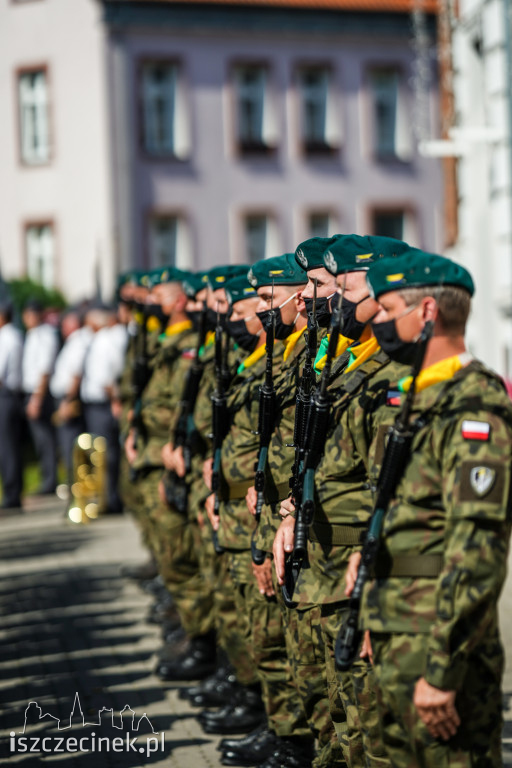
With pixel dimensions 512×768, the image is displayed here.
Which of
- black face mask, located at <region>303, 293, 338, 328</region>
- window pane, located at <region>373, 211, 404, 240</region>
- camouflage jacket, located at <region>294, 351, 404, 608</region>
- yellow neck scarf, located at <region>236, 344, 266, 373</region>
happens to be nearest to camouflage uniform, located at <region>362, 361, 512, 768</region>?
camouflage jacket, located at <region>294, 351, 404, 608</region>

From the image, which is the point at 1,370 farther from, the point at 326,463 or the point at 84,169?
the point at 84,169

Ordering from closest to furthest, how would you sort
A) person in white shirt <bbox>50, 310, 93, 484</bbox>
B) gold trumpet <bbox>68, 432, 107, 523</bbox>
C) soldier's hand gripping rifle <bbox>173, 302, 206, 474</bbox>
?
soldier's hand gripping rifle <bbox>173, 302, 206, 474</bbox> → gold trumpet <bbox>68, 432, 107, 523</bbox> → person in white shirt <bbox>50, 310, 93, 484</bbox>

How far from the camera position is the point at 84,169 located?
28188 millimetres

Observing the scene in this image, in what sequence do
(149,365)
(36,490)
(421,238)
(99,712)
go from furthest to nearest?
(421,238), (36,490), (149,365), (99,712)

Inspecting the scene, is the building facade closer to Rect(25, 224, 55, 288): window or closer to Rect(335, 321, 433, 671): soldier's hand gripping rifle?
Rect(25, 224, 55, 288): window

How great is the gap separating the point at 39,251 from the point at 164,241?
273 cm

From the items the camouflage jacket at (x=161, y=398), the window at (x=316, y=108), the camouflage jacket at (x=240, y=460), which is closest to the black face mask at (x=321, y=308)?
the camouflage jacket at (x=240, y=460)

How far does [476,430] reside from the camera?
12.5 feet

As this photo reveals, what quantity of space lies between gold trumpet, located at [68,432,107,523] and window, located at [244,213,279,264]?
1538cm

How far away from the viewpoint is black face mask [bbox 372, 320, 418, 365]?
4.10m

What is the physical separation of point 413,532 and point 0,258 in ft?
83.7

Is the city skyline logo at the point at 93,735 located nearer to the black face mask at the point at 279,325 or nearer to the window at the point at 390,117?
the black face mask at the point at 279,325

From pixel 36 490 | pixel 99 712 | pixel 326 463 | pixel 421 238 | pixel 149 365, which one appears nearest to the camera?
pixel 326 463

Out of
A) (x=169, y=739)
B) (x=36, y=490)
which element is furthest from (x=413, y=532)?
(x=36, y=490)
